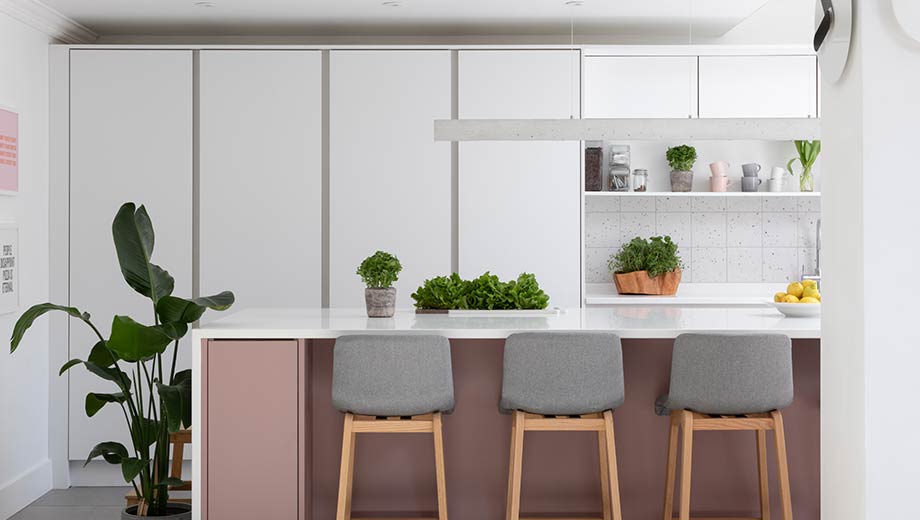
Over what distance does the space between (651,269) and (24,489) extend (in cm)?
364

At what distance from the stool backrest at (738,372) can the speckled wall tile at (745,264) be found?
2714 millimetres

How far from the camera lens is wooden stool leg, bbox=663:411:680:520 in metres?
3.61

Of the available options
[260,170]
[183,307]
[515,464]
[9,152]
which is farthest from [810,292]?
[9,152]

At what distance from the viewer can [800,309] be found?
160 inches

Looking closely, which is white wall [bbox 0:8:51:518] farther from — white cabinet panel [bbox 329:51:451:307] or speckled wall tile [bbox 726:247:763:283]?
speckled wall tile [bbox 726:247:763:283]

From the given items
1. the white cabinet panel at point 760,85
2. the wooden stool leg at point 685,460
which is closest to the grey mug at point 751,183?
the white cabinet panel at point 760,85

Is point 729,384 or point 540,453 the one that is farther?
point 540,453

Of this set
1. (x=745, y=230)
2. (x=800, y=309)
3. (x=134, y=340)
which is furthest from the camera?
(x=745, y=230)

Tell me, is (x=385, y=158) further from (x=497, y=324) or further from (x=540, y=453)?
(x=540, y=453)

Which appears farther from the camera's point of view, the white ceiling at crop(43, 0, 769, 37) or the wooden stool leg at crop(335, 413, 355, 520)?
the white ceiling at crop(43, 0, 769, 37)

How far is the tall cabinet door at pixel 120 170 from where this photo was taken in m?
5.36

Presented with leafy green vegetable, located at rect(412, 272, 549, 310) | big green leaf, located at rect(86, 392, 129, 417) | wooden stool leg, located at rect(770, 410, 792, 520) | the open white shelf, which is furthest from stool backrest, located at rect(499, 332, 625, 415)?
the open white shelf

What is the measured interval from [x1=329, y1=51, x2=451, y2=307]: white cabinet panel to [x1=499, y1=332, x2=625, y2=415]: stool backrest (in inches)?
80.3

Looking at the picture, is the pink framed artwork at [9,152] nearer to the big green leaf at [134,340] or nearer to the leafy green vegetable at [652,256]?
the big green leaf at [134,340]
